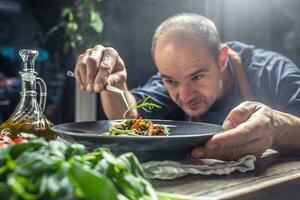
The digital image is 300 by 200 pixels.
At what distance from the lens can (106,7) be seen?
3.20 metres

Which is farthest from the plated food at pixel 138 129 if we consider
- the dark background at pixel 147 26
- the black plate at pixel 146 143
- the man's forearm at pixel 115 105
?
the dark background at pixel 147 26

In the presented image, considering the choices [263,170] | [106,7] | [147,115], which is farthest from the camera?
[106,7]

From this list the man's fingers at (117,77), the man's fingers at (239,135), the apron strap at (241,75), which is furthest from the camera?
the apron strap at (241,75)

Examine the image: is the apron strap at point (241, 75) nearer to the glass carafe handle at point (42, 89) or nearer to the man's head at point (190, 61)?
Answer: the man's head at point (190, 61)

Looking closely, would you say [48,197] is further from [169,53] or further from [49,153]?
[169,53]

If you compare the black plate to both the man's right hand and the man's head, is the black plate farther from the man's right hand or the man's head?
the man's head

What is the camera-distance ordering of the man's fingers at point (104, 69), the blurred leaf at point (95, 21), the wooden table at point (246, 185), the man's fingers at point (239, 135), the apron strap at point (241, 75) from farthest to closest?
the blurred leaf at point (95, 21), the apron strap at point (241, 75), the man's fingers at point (104, 69), the man's fingers at point (239, 135), the wooden table at point (246, 185)

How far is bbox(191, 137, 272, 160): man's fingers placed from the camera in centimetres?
91

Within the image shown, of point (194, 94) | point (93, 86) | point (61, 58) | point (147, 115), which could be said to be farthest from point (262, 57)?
point (61, 58)

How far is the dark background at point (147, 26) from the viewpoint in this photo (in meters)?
3.39

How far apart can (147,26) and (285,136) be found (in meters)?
2.49

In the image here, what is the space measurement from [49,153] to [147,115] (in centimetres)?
149

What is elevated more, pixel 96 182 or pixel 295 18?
pixel 295 18

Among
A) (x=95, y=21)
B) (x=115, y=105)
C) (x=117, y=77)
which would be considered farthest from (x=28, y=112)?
(x=95, y=21)
